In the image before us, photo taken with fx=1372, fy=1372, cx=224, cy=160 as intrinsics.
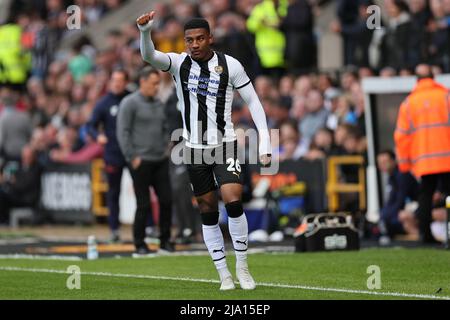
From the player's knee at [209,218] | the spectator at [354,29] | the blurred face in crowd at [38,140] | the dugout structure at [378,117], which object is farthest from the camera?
the blurred face in crowd at [38,140]

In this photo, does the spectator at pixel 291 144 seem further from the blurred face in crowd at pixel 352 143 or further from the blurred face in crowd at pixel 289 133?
the blurred face in crowd at pixel 352 143

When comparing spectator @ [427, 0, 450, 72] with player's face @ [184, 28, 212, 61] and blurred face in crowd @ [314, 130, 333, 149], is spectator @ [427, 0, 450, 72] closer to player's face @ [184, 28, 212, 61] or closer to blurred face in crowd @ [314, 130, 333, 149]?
blurred face in crowd @ [314, 130, 333, 149]

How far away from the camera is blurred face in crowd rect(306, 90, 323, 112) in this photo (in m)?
22.5

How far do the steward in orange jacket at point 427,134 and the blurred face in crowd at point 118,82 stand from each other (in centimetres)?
403

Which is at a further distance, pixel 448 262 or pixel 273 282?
pixel 448 262

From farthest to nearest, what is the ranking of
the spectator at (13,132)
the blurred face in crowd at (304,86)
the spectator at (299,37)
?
the spectator at (13,132)
the spectator at (299,37)
the blurred face in crowd at (304,86)

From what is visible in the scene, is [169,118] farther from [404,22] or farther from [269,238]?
[404,22]

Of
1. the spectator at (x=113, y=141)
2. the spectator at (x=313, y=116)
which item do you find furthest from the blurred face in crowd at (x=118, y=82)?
the spectator at (x=313, y=116)

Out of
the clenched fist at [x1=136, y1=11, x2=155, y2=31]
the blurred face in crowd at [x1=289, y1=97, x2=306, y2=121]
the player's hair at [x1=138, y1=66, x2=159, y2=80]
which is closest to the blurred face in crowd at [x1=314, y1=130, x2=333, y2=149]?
the blurred face in crowd at [x1=289, y1=97, x2=306, y2=121]

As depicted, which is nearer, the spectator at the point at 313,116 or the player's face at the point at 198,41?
the player's face at the point at 198,41

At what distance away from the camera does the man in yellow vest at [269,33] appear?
24.7m

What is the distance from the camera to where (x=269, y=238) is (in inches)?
789

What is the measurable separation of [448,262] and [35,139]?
13.6 metres
